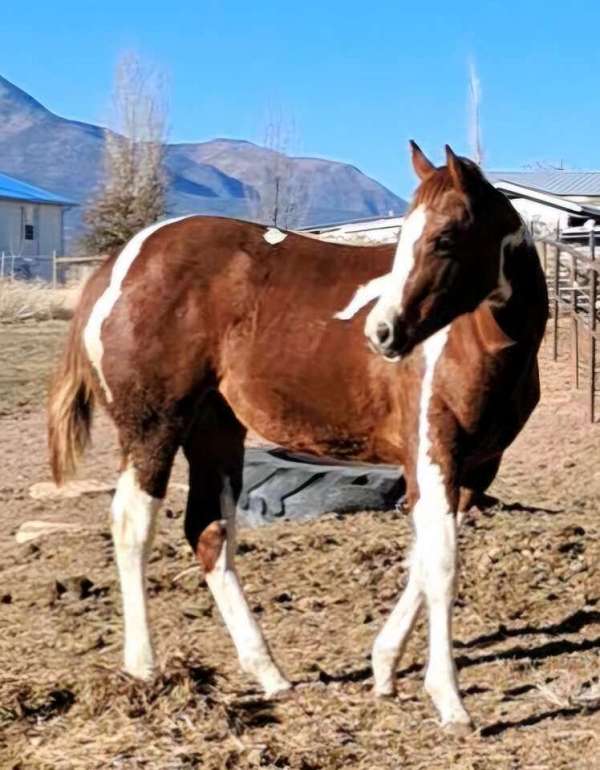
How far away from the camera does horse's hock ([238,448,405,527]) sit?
770 centimetres

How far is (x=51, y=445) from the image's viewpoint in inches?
201

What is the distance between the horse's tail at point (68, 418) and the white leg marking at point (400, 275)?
Result: 160cm

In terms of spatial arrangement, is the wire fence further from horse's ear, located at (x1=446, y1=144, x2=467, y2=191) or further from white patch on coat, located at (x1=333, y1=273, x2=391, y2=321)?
horse's ear, located at (x1=446, y1=144, x2=467, y2=191)

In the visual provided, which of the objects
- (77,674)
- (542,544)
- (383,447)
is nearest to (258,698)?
(77,674)

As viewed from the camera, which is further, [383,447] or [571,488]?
[571,488]

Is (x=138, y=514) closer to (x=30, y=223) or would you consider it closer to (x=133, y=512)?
(x=133, y=512)

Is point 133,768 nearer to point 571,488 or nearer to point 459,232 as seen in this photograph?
point 459,232

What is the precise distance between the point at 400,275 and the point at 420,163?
1.47 ft

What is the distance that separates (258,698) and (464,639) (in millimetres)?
1124

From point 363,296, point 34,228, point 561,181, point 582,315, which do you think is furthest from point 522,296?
point 34,228

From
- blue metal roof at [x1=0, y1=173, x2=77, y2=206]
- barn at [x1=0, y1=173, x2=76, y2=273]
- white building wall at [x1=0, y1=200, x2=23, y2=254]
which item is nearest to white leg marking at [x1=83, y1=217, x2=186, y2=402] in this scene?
barn at [x1=0, y1=173, x2=76, y2=273]

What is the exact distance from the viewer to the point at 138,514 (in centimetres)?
477

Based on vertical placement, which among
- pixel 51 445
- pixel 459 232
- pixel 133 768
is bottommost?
pixel 133 768

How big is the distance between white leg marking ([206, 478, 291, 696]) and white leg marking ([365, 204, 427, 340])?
4.38ft
